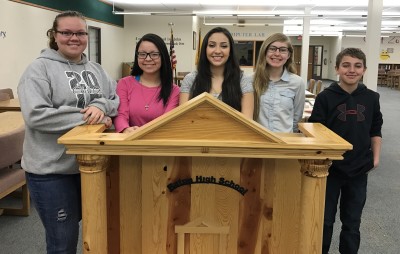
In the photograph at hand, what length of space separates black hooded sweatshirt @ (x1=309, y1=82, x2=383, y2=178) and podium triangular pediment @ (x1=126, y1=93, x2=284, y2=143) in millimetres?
1010

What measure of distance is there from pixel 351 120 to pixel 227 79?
2.52ft

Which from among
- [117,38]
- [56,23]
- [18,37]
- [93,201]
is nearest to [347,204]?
[93,201]

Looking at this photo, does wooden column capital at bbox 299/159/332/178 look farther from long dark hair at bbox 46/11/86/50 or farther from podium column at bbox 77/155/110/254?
long dark hair at bbox 46/11/86/50

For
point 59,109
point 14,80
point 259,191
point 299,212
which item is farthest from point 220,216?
point 14,80

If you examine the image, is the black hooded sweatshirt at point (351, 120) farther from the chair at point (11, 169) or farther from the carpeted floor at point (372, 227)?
the chair at point (11, 169)

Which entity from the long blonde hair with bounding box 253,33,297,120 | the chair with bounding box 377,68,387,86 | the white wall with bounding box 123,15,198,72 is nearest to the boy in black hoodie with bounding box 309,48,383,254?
the long blonde hair with bounding box 253,33,297,120

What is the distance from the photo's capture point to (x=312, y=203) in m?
1.25

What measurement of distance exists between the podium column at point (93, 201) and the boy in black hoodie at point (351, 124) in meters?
1.26

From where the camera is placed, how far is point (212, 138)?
3.99 feet

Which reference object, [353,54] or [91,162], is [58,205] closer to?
[91,162]

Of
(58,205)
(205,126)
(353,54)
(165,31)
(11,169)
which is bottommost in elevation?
(11,169)

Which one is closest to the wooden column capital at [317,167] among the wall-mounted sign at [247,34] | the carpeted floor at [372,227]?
the carpeted floor at [372,227]

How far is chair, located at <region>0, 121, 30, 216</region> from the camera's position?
276cm

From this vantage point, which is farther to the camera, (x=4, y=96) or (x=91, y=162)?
(x=4, y=96)
